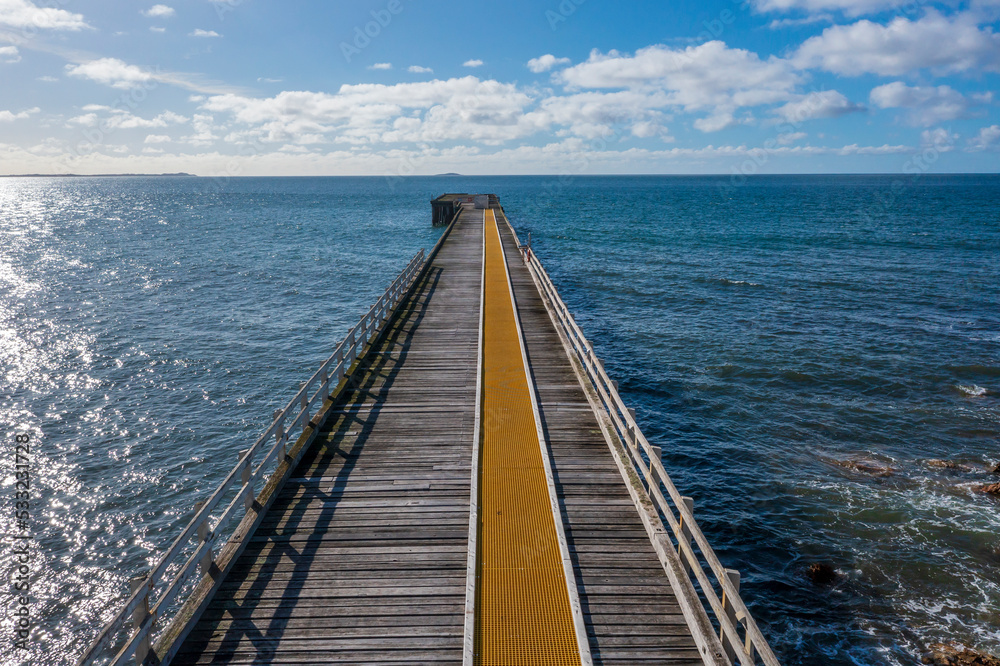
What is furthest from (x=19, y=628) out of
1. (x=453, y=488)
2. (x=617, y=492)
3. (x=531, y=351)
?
(x=531, y=351)

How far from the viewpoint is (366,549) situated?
28.1 ft

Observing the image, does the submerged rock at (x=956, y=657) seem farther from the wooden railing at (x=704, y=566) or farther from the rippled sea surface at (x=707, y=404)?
the wooden railing at (x=704, y=566)

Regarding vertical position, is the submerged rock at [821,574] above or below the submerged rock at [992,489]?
below

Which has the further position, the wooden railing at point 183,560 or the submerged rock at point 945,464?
the submerged rock at point 945,464

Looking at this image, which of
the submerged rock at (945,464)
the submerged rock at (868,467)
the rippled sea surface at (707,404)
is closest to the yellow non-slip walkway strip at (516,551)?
the rippled sea surface at (707,404)

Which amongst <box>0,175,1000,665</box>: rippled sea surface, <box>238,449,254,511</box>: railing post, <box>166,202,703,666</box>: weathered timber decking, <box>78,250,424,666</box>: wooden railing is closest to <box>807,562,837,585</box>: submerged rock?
<box>0,175,1000,665</box>: rippled sea surface

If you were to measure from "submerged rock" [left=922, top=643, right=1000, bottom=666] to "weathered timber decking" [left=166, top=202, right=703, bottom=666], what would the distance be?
19.6ft

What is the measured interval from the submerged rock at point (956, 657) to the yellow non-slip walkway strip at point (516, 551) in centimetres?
733

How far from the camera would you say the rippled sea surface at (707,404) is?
462 inches

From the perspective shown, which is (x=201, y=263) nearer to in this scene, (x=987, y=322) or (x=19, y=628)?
(x=19, y=628)

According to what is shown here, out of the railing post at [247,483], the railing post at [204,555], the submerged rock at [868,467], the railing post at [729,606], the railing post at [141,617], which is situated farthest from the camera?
the submerged rock at [868,467]

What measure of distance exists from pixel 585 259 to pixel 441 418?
37906mm

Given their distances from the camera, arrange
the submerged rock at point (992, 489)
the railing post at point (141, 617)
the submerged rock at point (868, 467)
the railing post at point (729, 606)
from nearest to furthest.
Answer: the railing post at point (141, 617), the railing post at point (729, 606), the submerged rock at point (992, 489), the submerged rock at point (868, 467)

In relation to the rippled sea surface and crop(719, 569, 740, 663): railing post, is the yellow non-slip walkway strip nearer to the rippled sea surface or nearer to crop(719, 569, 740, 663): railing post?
crop(719, 569, 740, 663): railing post
